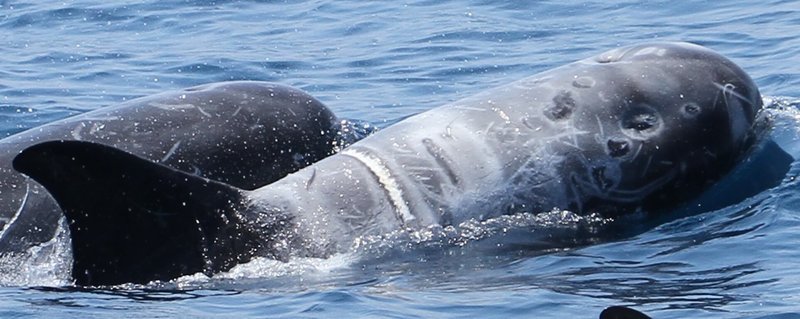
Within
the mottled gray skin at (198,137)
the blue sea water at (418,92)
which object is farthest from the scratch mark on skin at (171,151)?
the blue sea water at (418,92)

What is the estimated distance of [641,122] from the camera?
11430mm

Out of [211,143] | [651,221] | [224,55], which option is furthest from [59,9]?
[651,221]

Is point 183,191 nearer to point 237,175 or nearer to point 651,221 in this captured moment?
point 237,175

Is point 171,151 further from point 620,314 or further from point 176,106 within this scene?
point 620,314

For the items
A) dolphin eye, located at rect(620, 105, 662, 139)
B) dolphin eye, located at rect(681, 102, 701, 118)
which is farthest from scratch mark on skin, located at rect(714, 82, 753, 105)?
dolphin eye, located at rect(620, 105, 662, 139)

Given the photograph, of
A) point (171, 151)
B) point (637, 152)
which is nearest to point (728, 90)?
point (637, 152)

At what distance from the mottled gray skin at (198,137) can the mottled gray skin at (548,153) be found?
823 mm

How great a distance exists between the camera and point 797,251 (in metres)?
10.4

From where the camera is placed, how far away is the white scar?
10.9 metres

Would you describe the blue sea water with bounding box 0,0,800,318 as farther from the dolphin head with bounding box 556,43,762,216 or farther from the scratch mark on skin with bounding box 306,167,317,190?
the scratch mark on skin with bounding box 306,167,317,190

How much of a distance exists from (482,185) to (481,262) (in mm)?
661

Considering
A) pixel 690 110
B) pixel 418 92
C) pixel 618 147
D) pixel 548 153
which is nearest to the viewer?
pixel 548 153

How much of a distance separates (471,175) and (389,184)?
550 millimetres

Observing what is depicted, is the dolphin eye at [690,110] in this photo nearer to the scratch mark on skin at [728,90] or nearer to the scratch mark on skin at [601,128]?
the scratch mark on skin at [728,90]
